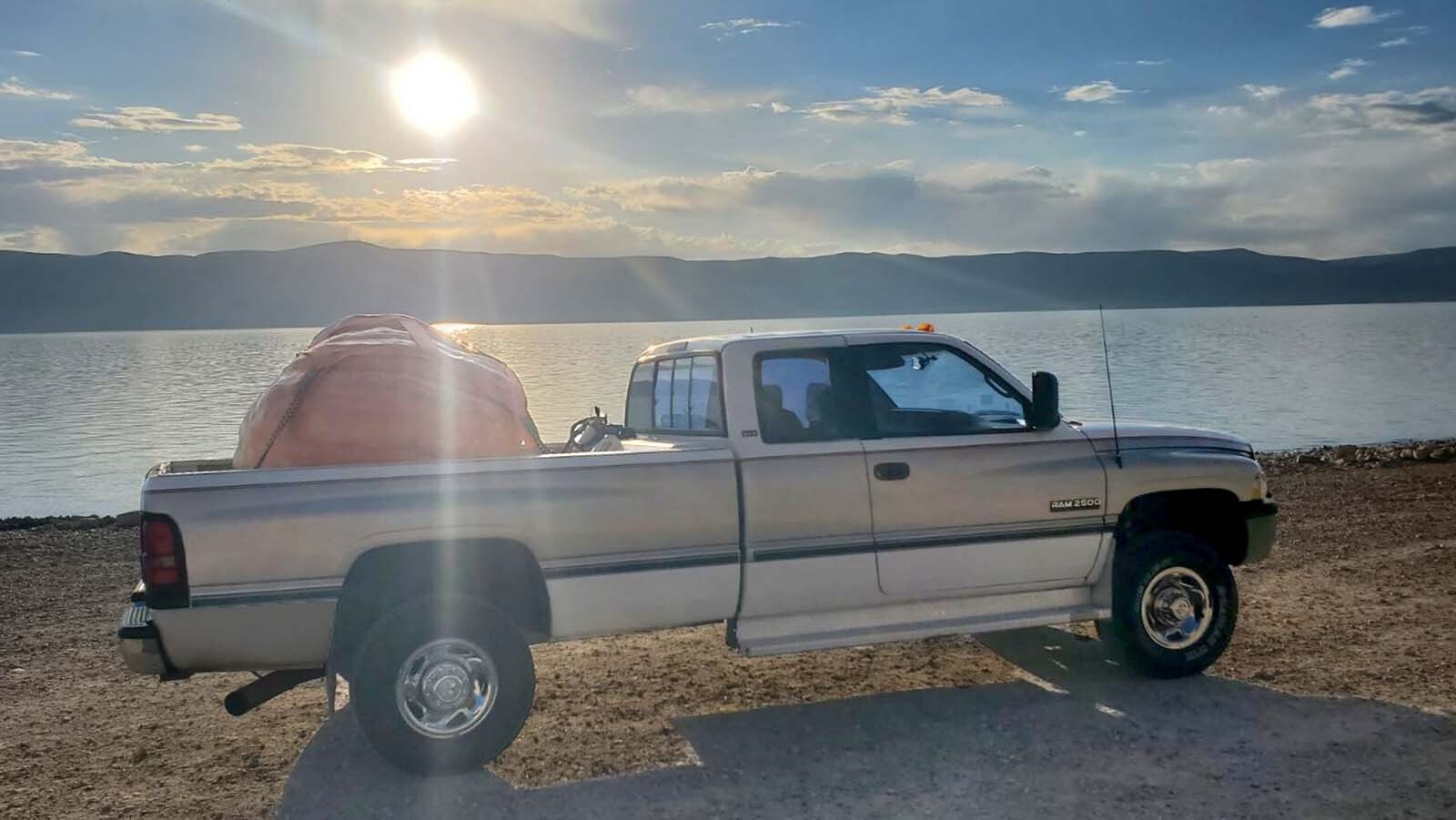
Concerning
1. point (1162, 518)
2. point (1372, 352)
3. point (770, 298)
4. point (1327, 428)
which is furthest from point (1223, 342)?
point (770, 298)

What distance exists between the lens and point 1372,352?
2815 inches

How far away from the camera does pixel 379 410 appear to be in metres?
5.65

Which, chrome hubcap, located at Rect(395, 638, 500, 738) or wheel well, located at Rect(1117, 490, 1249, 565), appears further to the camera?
wheel well, located at Rect(1117, 490, 1249, 565)

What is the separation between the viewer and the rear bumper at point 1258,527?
7070 millimetres

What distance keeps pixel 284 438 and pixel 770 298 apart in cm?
18606

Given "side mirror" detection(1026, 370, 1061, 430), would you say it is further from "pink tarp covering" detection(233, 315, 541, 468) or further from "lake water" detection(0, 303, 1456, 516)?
"pink tarp covering" detection(233, 315, 541, 468)

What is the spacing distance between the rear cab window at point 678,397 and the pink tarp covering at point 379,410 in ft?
3.27

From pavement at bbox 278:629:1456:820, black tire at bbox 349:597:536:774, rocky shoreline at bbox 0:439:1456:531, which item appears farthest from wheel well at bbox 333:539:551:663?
rocky shoreline at bbox 0:439:1456:531

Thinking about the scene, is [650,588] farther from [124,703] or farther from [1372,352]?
[1372,352]

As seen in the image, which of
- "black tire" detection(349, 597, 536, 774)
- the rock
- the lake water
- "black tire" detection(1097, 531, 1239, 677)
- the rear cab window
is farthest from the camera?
the lake water

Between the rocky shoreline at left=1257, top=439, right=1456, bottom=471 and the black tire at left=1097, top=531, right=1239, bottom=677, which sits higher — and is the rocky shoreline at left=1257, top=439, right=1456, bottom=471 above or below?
below

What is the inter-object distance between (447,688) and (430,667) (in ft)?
0.42

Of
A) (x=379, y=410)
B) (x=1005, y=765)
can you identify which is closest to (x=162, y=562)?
(x=379, y=410)

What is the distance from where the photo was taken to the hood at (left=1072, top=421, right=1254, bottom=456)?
22.5ft
